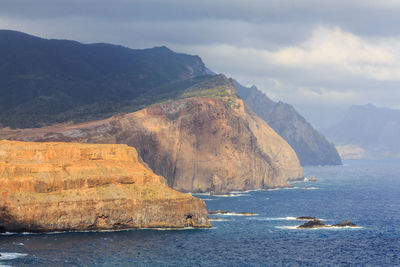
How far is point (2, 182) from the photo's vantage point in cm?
12069

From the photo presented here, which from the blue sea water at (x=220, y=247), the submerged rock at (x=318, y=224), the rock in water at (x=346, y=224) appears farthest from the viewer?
the rock in water at (x=346, y=224)

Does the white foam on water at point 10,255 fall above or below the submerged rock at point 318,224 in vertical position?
below

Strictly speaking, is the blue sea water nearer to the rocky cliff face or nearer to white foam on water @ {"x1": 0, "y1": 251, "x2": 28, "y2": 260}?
white foam on water @ {"x1": 0, "y1": 251, "x2": 28, "y2": 260}

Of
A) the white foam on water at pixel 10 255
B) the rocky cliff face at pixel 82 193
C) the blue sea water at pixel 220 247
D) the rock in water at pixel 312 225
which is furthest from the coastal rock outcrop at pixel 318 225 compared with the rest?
Answer: the white foam on water at pixel 10 255

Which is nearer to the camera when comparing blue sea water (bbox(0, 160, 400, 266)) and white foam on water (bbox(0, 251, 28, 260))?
white foam on water (bbox(0, 251, 28, 260))

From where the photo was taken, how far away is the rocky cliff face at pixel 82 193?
4712 inches

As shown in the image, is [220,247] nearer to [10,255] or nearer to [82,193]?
[82,193]

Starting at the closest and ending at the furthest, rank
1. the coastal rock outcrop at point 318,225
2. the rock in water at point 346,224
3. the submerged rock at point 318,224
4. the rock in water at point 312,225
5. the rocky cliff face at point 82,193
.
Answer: the rocky cliff face at point 82,193, the rock in water at point 312,225, the coastal rock outcrop at point 318,225, the submerged rock at point 318,224, the rock in water at point 346,224

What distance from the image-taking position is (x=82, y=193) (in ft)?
410

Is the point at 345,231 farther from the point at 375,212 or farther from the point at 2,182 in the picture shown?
the point at 2,182

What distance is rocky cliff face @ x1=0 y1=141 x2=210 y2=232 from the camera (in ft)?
393

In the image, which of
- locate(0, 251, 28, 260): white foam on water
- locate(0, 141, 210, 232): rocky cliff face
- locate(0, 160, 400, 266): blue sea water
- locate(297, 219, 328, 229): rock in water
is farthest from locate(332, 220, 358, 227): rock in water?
locate(0, 251, 28, 260): white foam on water

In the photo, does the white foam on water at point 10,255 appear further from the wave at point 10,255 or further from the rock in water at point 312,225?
the rock in water at point 312,225

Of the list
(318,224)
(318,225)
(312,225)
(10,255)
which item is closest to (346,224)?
(318,224)
